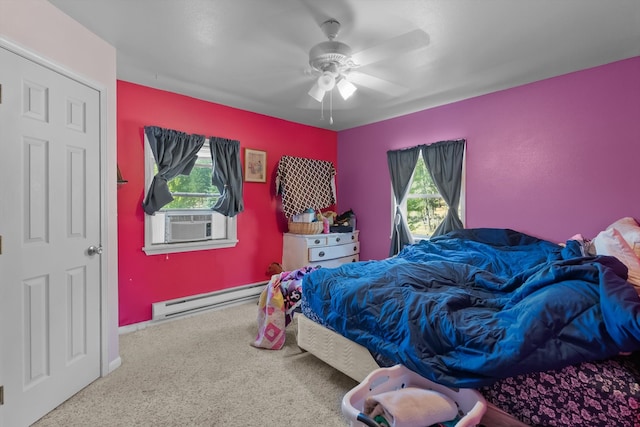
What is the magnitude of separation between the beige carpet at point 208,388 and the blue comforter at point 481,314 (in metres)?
0.44

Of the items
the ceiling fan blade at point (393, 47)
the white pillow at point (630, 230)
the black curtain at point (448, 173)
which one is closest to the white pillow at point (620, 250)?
the white pillow at point (630, 230)

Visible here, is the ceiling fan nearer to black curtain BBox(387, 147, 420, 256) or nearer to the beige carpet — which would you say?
black curtain BBox(387, 147, 420, 256)

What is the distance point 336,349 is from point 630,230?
2365 mm

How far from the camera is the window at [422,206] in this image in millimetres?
3855

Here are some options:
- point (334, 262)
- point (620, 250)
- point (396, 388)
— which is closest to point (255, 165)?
point (334, 262)

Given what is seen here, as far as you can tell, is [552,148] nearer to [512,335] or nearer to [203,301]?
[512,335]

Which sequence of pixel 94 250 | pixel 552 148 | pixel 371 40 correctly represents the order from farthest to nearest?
pixel 552 148 < pixel 371 40 < pixel 94 250

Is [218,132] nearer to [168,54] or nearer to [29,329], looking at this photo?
[168,54]

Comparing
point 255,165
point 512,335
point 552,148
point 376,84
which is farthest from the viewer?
point 255,165

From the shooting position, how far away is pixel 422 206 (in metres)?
3.99

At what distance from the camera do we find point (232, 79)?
290 cm

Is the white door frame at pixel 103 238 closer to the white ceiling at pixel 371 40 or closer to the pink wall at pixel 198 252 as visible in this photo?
the white ceiling at pixel 371 40

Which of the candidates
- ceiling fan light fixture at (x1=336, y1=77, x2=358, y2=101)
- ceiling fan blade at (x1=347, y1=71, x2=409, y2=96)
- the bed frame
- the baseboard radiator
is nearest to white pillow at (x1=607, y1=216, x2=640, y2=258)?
the bed frame

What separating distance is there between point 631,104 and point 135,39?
12.9 feet
